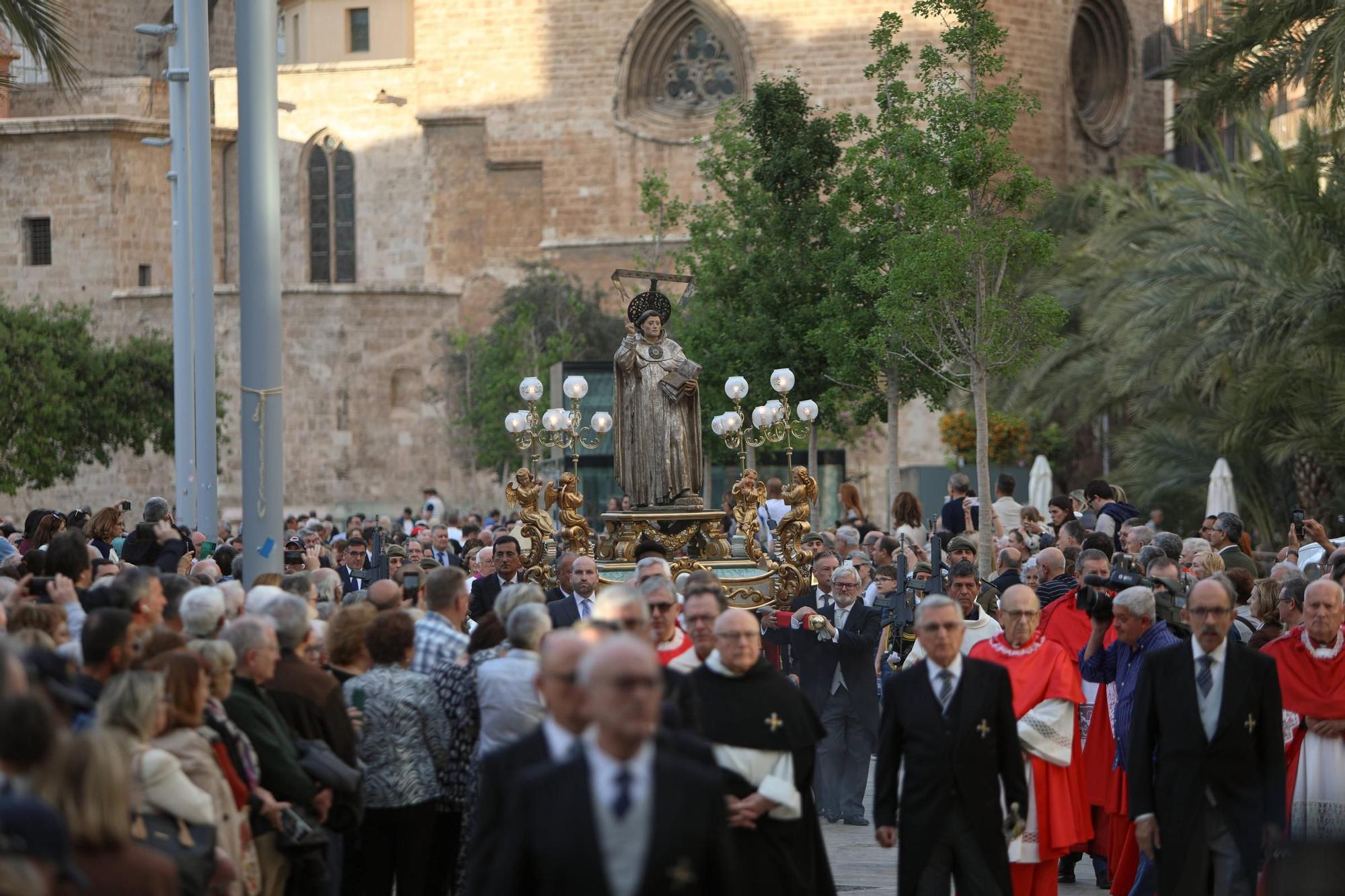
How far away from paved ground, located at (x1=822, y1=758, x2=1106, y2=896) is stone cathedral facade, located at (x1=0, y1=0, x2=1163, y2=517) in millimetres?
31507

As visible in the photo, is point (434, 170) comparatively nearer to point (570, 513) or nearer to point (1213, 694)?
point (570, 513)

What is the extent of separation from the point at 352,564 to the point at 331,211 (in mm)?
35390

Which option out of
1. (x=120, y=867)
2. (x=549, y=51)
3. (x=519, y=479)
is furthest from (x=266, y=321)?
(x=549, y=51)

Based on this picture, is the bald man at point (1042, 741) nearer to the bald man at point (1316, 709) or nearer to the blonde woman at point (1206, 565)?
the bald man at point (1316, 709)

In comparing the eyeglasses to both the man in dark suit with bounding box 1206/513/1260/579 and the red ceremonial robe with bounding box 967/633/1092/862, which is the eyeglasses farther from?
the man in dark suit with bounding box 1206/513/1260/579

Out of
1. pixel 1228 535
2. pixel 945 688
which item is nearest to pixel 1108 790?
pixel 945 688

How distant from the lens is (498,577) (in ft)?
45.0

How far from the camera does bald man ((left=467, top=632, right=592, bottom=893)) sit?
5.68m

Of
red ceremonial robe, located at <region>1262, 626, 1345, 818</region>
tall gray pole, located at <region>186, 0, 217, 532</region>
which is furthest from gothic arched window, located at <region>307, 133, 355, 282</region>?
red ceremonial robe, located at <region>1262, 626, 1345, 818</region>

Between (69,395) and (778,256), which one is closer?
(778,256)

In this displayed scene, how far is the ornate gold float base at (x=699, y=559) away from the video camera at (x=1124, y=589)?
5.96 metres

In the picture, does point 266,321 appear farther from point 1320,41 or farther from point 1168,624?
point 1320,41

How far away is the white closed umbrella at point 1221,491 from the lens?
23594 mm

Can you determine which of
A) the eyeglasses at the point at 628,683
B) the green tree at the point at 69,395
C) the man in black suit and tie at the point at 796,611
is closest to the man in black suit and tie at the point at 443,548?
the man in black suit and tie at the point at 796,611
